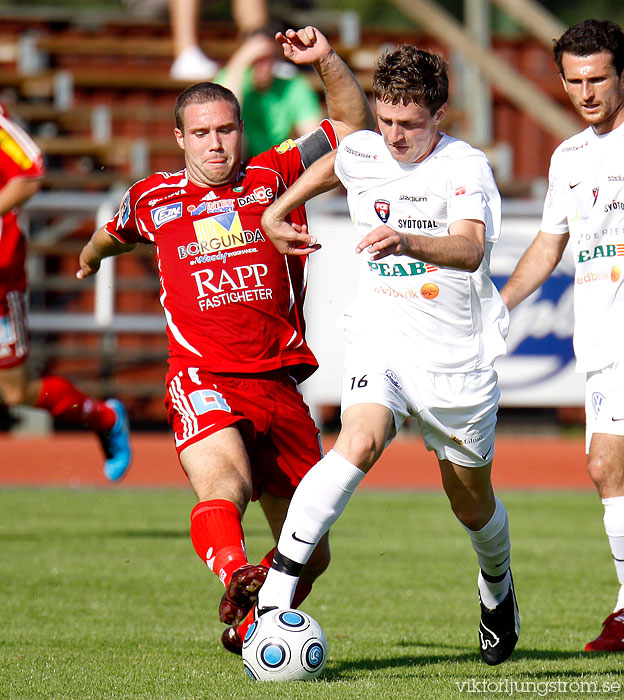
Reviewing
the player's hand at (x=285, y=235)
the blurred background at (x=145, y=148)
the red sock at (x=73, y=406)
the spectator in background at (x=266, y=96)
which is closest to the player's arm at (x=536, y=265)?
the player's hand at (x=285, y=235)

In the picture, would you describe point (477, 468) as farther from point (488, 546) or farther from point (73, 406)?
point (73, 406)

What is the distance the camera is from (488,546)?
4.84 m

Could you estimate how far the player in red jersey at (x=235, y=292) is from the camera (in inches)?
190

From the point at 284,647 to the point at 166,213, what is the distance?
73.4 inches

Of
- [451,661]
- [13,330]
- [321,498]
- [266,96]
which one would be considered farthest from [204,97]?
[266,96]

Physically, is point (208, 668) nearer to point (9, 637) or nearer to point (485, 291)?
point (9, 637)

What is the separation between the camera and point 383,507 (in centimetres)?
1055

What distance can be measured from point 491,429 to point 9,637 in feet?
7.10

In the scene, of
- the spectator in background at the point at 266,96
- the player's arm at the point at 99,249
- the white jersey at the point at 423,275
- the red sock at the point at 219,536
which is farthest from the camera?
the spectator in background at the point at 266,96

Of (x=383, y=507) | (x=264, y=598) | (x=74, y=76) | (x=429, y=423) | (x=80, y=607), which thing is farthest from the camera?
(x=74, y=76)

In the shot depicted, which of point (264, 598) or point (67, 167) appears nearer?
point (264, 598)

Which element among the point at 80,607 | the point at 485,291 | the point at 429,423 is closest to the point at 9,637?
the point at 80,607

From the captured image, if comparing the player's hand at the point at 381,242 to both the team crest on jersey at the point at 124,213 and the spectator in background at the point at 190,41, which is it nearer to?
the team crest on jersey at the point at 124,213

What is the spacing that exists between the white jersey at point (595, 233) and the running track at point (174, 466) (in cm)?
754
